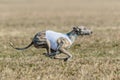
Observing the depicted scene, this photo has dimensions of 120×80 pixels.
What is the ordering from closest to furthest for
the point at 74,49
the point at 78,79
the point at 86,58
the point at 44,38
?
the point at 78,79, the point at 44,38, the point at 86,58, the point at 74,49

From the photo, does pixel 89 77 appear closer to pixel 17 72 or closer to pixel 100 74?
pixel 100 74

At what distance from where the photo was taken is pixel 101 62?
1185 cm

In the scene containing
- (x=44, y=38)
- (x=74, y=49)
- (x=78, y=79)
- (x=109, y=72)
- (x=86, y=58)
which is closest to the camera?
(x=78, y=79)

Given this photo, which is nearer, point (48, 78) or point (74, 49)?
point (48, 78)

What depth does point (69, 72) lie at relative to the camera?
1047cm

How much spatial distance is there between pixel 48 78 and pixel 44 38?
202 centimetres

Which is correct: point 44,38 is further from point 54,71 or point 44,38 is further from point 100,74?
point 100,74

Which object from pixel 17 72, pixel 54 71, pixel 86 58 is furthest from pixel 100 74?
pixel 86 58

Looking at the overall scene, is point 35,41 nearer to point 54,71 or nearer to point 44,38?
point 44,38

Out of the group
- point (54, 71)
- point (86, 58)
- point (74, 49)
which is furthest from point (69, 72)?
point (74, 49)

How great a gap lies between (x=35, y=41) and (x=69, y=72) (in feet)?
5.03

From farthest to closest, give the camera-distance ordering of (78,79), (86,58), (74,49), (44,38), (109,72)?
1. (74,49)
2. (86,58)
3. (44,38)
4. (109,72)
5. (78,79)

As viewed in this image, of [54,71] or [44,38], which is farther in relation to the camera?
[44,38]

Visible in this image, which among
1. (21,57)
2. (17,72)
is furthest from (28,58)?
(17,72)
